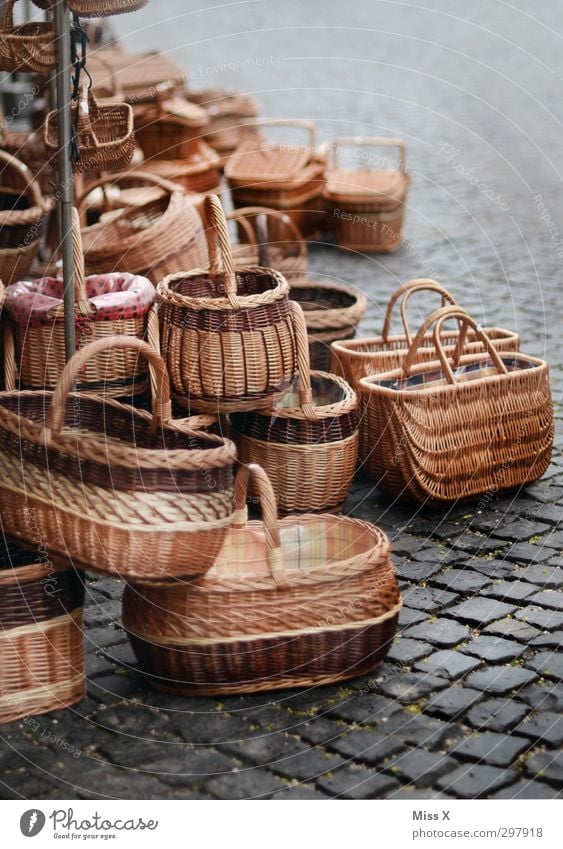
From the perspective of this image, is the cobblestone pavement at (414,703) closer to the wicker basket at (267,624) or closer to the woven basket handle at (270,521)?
A: the wicker basket at (267,624)

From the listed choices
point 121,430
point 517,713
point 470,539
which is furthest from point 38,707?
point 470,539

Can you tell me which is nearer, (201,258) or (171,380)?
(171,380)

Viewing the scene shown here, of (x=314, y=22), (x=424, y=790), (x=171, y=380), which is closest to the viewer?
(x=424, y=790)

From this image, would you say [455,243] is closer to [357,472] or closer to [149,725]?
[357,472]

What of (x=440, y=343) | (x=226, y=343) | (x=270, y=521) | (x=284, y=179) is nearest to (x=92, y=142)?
(x=226, y=343)

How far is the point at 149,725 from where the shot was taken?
313cm

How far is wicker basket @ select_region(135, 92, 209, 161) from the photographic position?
735 centimetres

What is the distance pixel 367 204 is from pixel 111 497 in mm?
5179

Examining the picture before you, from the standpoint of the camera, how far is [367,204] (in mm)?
7855

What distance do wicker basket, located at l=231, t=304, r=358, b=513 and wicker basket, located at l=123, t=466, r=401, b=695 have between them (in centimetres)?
95

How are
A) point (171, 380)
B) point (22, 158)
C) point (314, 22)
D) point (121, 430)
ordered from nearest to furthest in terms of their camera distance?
point (121, 430) < point (171, 380) < point (22, 158) < point (314, 22)

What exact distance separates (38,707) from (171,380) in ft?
4.39
